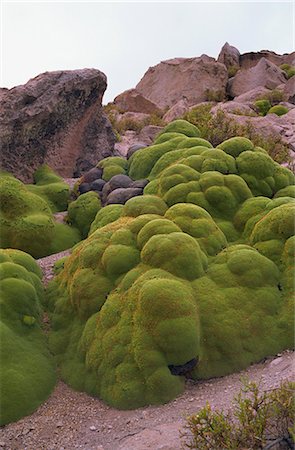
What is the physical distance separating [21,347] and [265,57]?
184 ft

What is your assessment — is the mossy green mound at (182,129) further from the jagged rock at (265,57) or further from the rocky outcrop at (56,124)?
the jagged rock at (265,57)

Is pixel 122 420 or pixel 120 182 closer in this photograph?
pixel 122 420

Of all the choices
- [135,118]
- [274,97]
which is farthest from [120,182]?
[274,97]

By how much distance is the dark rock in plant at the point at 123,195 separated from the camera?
1380cm

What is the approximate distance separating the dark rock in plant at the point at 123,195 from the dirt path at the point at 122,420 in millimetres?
7229

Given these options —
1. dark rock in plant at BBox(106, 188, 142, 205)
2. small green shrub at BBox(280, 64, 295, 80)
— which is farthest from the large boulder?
dark rock in plant at BBox(106, 188, 142, 205)

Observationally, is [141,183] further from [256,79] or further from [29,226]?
[256,79]

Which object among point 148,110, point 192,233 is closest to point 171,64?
point 148,110

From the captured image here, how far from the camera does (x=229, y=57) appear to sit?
52.1 metres

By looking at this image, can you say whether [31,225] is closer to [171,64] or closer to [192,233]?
[192,233]

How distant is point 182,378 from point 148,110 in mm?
36568

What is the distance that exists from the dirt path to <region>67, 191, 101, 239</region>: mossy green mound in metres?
8.44

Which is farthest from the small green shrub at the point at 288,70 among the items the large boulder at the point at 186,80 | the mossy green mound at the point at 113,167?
the mossy green mound at the point at 113,167

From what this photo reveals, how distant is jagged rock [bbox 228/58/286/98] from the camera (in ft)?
147
